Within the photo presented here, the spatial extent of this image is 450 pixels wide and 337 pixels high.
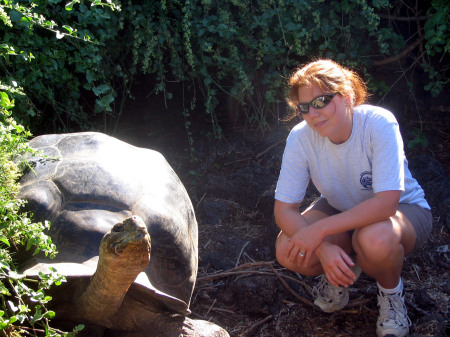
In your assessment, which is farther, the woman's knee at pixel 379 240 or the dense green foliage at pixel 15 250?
the woman's knee at pixel 379 240

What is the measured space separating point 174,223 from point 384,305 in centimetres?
98

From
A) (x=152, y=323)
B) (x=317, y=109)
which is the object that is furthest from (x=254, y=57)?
(x=152, y=323)

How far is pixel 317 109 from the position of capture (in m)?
2.26

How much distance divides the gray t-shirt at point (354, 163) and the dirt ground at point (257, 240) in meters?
0.50

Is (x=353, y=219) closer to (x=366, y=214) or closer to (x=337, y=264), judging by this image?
A: (x=366, y=214)

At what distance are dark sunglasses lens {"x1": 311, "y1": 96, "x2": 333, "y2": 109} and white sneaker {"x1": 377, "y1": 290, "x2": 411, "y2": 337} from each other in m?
0.87

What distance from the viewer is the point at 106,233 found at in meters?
1.89

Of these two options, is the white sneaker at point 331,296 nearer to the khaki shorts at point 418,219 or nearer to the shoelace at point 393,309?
the shoelace at point 393,309

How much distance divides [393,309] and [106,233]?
1297mm

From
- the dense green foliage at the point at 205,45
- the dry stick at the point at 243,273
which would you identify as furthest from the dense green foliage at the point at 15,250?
the dry stick at the point at 243,273

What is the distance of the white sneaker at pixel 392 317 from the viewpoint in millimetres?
2342

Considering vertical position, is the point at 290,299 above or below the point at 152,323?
below

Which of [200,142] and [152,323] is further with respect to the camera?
[200,142]

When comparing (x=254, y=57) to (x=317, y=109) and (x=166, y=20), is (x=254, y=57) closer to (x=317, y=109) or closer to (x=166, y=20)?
(x=166, y=20)
